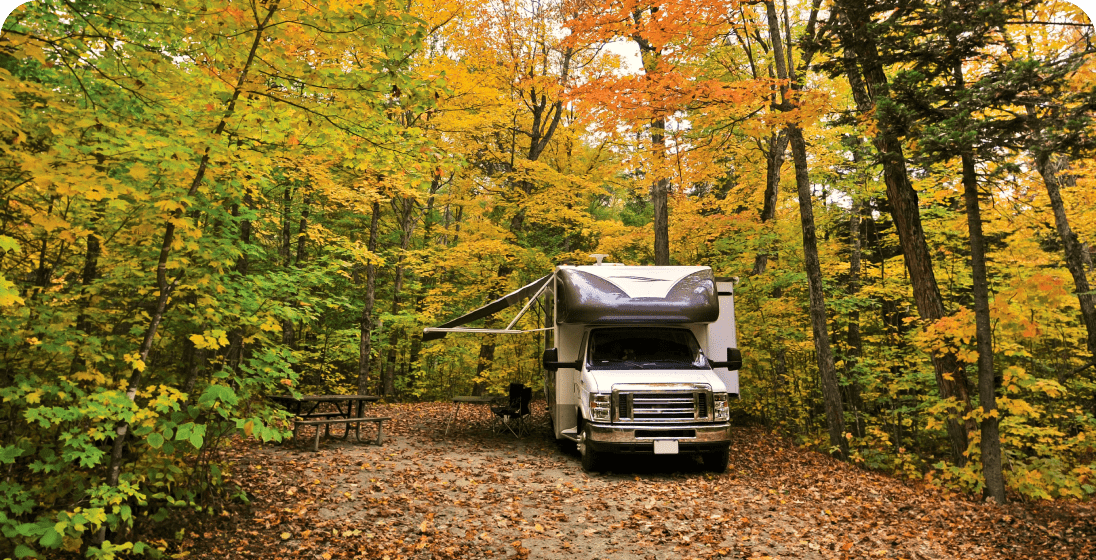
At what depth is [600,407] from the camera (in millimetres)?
8305

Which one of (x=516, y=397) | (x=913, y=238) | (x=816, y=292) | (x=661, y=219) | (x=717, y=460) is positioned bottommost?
(x=717, y=460)

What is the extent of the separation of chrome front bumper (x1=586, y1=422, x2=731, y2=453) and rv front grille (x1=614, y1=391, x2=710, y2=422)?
0.10m

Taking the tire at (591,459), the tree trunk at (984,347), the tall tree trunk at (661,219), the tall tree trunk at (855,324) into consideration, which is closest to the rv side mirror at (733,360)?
the tire at (591,459)

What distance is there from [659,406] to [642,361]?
3.30ft

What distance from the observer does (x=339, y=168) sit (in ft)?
47.8

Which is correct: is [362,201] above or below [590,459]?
above

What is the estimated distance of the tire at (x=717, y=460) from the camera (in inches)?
337

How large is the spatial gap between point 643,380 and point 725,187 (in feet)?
43.2

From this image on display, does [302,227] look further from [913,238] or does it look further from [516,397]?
[913,238]

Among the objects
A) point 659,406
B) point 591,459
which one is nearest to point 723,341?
point 659,406

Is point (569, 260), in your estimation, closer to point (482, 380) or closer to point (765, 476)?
point (482, 380)

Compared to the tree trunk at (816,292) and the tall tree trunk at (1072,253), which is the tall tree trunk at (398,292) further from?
the tall tree trunk at (1072,253)

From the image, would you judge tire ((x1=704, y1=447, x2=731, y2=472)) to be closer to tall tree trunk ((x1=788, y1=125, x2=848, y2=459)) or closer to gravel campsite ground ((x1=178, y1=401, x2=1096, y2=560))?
gravel campsite ground ((x1=178, y1=401, x2=1096, y2=560))

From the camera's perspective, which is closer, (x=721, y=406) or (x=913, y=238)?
(x=721, y=406)
